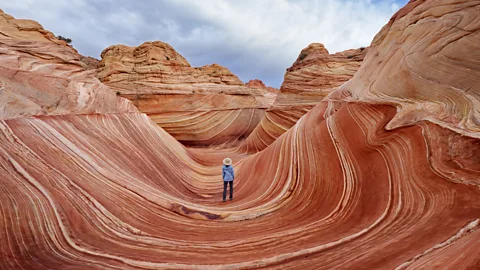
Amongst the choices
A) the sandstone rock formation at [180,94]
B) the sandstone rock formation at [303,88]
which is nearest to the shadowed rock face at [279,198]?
the sandstone rock formation at [303,88]

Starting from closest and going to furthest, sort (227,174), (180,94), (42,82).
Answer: (227,174) < (42,82) < (180,94)

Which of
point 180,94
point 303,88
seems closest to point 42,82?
point 180,94

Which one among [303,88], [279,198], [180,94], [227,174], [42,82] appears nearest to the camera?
[279,198]

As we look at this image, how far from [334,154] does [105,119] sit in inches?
192

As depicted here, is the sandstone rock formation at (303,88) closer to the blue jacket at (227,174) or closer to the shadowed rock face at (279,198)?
the shadowed rock face at (279,198)

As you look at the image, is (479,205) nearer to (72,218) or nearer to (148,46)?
(72,218)

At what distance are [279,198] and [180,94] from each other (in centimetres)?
1096

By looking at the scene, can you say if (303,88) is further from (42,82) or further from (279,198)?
(42,82)

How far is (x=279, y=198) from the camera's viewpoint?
4.25 m

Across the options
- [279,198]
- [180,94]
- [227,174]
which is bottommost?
Result: [279,198]

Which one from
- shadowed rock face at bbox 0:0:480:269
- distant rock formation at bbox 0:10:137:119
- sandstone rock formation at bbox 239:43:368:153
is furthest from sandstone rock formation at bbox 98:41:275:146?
shadowed rock face at bbox 0:0:480:269

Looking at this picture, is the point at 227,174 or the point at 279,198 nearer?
the point at 279,198

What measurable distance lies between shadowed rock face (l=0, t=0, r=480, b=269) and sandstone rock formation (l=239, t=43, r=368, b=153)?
5502 mm

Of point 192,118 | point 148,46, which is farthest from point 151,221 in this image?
point 148,46
